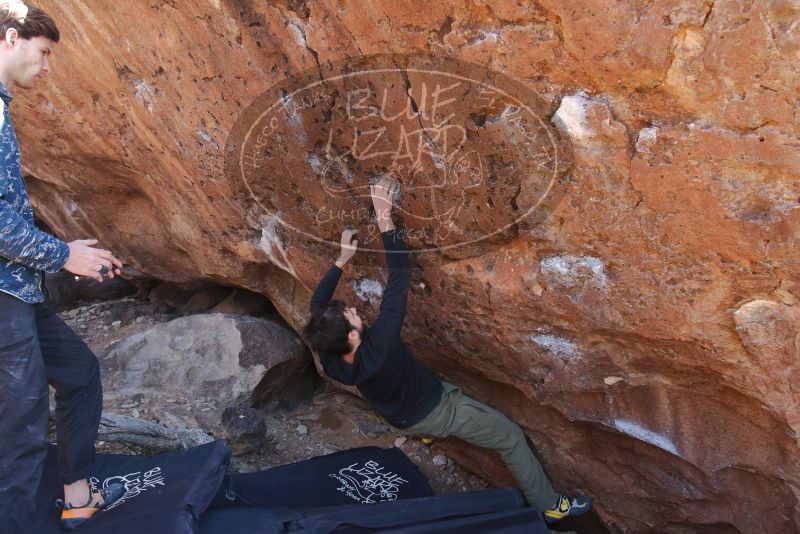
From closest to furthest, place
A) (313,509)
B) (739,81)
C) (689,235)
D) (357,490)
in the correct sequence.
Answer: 1. (739,81)
2. (689,235)
3. (313,509)
4. (357,490)

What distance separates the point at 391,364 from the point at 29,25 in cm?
173

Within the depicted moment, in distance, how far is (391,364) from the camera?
9.52 feet

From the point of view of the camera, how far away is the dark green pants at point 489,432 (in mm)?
3168

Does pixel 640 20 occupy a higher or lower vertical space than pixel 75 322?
higher

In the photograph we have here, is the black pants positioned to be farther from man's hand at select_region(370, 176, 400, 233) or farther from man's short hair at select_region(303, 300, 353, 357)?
man's hand at select_region(370, 176, 400, 233)

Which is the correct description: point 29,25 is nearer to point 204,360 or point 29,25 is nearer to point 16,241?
point 16,241

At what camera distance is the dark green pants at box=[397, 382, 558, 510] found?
3.17 metres

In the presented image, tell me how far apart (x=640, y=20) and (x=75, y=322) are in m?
4.14

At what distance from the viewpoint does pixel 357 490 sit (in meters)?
3.07

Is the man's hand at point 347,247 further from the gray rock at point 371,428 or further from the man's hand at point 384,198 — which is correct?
the gray rock at point 371,428

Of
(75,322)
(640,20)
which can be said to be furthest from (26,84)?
(75,322)

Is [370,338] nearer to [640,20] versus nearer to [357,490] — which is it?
[357,490]

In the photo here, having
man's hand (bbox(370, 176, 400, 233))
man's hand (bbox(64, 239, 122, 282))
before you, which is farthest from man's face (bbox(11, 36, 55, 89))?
man's hand (bbox(370, 176, 400, 233))

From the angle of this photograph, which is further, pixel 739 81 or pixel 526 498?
pixel 526 498
